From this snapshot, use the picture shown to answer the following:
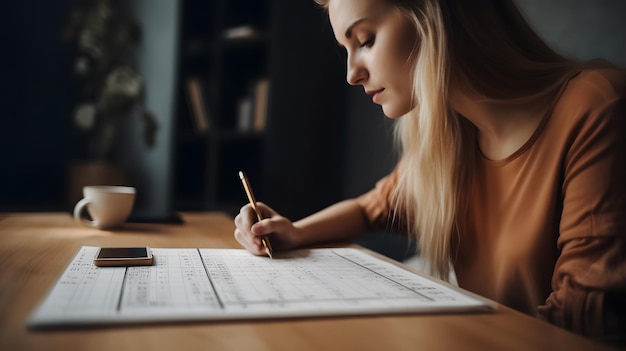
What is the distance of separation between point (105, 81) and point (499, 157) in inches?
99.5

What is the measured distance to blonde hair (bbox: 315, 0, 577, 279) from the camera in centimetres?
90

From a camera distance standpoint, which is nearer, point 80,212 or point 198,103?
point 80,212

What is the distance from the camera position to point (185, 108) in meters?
2.78

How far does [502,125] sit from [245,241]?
0.54m

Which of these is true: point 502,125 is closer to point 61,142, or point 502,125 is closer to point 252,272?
point 252,272

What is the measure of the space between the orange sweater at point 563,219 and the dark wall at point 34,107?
8.68 feet

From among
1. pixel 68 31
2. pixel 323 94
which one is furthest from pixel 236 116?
pixel 68 31

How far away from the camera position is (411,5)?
914mm

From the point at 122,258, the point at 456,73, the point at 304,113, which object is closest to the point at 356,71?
the point at 456,73

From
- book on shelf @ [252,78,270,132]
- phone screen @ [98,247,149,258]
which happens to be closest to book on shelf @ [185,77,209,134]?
book on shelf @ [252,78,270,132]

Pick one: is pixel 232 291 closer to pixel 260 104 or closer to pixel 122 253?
pixel 122 253

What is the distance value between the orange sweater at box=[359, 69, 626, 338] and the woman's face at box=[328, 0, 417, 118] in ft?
0.78

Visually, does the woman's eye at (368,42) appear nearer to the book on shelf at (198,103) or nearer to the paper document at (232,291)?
the paper document at (232,291)

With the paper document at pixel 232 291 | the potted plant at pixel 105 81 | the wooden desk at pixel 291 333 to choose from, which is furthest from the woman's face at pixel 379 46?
the potted plant at pixel 105 81
